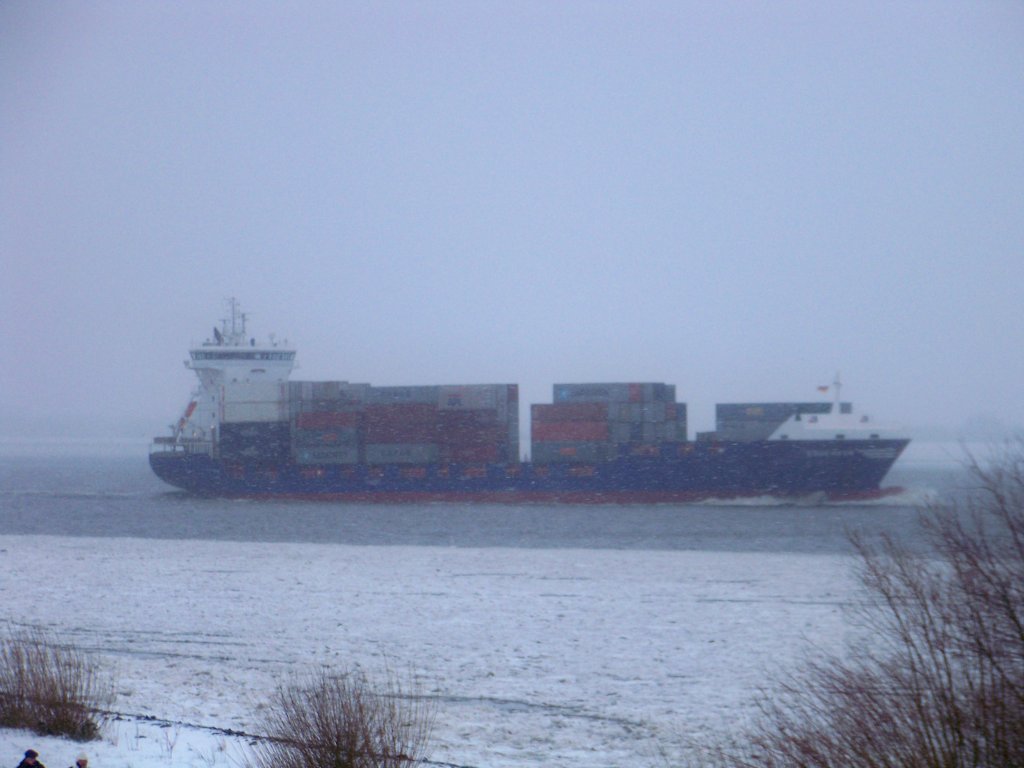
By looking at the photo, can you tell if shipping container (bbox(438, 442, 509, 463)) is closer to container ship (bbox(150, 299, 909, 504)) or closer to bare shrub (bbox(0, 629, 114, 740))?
container ship (bbox(150, 299, 909, 504))

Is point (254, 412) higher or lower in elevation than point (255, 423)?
higher

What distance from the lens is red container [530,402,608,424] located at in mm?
32469

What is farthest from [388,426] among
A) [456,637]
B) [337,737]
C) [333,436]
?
[337,737]

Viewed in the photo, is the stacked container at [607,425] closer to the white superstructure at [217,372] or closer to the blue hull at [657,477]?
the blue hull at [657,477]

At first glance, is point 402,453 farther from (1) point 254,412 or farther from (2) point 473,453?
(1) point 254,412

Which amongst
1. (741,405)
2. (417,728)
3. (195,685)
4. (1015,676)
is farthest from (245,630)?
(741,405)

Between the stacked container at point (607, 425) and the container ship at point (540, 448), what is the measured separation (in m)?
0.05

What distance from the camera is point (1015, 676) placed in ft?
11.1

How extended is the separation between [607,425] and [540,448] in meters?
2.55

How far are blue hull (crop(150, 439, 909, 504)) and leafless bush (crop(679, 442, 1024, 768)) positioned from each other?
1104 inches

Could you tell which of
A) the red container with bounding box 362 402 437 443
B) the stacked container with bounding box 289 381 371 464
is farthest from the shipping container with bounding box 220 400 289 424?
the red container with bounding box 362 402 437 443

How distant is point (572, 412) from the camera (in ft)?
107

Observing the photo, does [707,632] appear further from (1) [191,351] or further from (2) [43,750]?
(1) [191,351]

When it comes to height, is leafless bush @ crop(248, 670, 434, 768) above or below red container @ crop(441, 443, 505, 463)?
below
